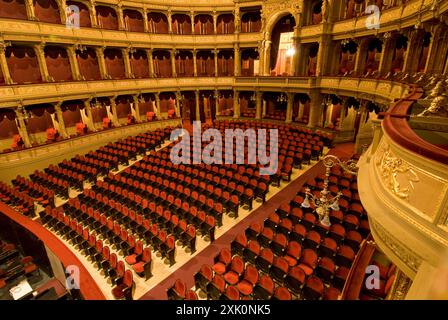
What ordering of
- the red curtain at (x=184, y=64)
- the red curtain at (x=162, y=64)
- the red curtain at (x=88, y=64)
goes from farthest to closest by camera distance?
the red curtain at (x=184, y=64)
the red curtain at (x=162, y=64)
the red curtain at (x=88, y=64)

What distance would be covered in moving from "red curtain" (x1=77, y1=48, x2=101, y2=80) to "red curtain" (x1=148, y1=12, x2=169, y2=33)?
184 inches

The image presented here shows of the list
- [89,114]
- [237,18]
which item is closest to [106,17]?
[89,114]

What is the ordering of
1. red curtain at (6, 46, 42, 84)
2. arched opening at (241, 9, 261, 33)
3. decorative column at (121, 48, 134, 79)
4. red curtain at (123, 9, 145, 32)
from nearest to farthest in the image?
red curtain at (6, 46, 42, 84)
decorative column at (121, 48, 134, 79)
red curtain at (123, 9, 145, 32)
arched opening at (241, 9, 261, 33)

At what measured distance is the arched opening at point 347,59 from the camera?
15.2 metres

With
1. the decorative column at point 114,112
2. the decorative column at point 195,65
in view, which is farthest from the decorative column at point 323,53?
the decorative column at point 114,112

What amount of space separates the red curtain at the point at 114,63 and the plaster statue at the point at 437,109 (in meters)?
17.4

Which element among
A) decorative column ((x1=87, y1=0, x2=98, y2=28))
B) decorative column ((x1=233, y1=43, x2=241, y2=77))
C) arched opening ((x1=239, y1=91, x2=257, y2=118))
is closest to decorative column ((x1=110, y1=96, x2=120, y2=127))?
decorative column ((x1=87, y1=0, x2=98, y2=28))

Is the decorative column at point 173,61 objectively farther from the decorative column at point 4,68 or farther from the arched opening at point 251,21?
the decorative column at point 4,68

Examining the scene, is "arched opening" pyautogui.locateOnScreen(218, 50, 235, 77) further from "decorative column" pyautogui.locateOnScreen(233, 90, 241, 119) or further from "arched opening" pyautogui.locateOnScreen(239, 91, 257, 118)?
"decorative column" pyautogui.locateOnScreen(233, 90, 241, 119)

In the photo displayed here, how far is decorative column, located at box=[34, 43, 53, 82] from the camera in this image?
13.1m

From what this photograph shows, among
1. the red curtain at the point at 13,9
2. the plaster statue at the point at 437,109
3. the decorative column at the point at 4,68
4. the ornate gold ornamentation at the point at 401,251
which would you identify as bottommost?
the ornate gold ornamentation at the point at 401,251

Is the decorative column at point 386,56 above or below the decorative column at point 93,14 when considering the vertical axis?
below

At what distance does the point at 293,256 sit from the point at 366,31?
1157cm
